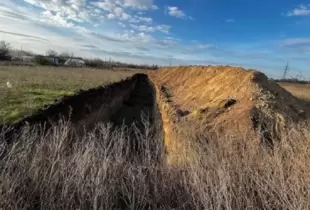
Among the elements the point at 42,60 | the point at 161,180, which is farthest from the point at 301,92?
the point at 42,60

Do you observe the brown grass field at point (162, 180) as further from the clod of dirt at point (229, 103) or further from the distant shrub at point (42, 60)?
the distant shrub at point (42, 60)

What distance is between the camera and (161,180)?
725 centimetres

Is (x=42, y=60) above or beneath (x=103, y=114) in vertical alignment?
beneath

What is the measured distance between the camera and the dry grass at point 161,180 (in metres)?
5.96

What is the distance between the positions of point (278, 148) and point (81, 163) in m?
3.77

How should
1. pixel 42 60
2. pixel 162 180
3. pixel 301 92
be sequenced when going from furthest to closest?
pixel 42 60, pixel 301 92, pixel 162 180

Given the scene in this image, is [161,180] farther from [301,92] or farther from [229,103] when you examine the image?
[301,92]

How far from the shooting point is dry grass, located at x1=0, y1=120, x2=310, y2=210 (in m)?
5.96

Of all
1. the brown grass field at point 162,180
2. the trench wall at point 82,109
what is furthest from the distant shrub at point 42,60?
the brown grass field at point 162,180

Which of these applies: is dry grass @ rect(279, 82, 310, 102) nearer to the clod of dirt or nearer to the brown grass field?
the clod of dirt

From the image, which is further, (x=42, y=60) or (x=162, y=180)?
(x=42, y=60)

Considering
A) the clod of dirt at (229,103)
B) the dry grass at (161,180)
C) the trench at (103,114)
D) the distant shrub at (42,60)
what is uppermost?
the clod of dirt at (229,103)

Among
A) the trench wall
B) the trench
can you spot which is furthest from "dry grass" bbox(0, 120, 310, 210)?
the trench wall

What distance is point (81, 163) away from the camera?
262 inches
